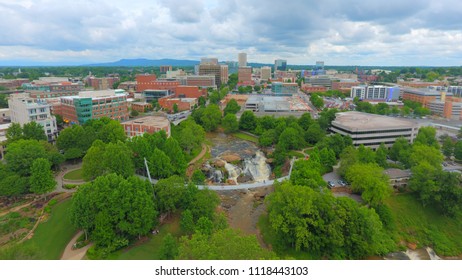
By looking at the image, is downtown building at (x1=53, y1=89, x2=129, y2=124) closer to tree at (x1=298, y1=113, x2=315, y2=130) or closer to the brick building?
the brick building

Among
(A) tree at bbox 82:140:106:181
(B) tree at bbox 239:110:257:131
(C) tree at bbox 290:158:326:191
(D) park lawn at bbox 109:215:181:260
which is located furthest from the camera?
(B) tree at bbox 239:110:257:131

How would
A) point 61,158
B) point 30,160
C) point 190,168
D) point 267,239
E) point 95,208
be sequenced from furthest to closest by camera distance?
point 190,168 < point 61,158 < point 30,160 < point 267,239 < point 95,208

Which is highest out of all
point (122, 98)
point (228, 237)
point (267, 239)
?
point (122, 98)

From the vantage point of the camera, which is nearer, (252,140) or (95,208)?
(95,208)

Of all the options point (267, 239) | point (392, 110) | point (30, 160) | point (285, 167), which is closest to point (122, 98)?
point (30, 160)

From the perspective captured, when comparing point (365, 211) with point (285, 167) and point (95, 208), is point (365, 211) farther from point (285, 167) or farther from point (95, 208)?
point (95, 208)

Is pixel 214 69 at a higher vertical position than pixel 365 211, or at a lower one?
higher

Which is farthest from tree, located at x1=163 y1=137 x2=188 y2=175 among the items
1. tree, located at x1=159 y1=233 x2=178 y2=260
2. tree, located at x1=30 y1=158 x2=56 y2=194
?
tree, located at x1=159 y1=233 x2=178 y2=260

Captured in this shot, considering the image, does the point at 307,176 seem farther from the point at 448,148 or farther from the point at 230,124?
the point at 230,124
